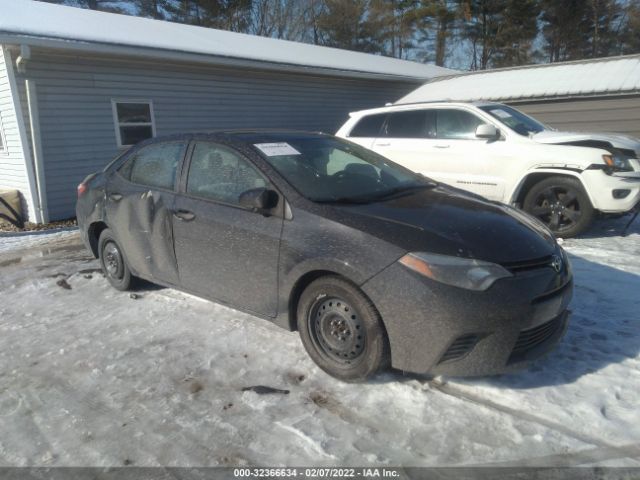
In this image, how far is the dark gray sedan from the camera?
8.81ft

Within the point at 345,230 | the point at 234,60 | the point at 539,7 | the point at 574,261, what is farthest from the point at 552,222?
the point at 539,7

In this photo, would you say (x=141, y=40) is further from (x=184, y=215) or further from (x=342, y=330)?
(x=342, y=330)

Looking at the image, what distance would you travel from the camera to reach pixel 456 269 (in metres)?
2.69

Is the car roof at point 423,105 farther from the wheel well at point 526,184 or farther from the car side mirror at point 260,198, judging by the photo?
the car side mirror at point 260,198

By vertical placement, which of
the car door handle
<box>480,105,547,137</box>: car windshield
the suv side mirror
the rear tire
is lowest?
the rear tire

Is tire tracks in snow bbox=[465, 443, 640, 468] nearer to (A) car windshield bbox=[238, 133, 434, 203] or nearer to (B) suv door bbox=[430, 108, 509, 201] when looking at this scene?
(A) car windshield bbox=[238, 133, 434, 203]

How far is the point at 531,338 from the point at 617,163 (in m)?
4.11

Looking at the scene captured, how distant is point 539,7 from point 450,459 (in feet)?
106

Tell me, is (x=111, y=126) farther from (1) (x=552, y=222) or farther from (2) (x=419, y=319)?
(2) (x=419, y=319)

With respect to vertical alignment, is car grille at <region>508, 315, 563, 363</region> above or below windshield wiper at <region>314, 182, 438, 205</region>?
below

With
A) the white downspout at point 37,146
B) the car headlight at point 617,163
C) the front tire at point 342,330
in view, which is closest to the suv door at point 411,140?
the car headlight at point 617,163

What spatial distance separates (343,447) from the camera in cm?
252

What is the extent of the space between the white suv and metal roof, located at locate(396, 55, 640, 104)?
17.9ft

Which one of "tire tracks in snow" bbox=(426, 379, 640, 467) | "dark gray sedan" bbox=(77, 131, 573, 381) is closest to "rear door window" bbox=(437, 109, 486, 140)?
"dark gray sedan" bbox=(77, 131, 573, 381)
